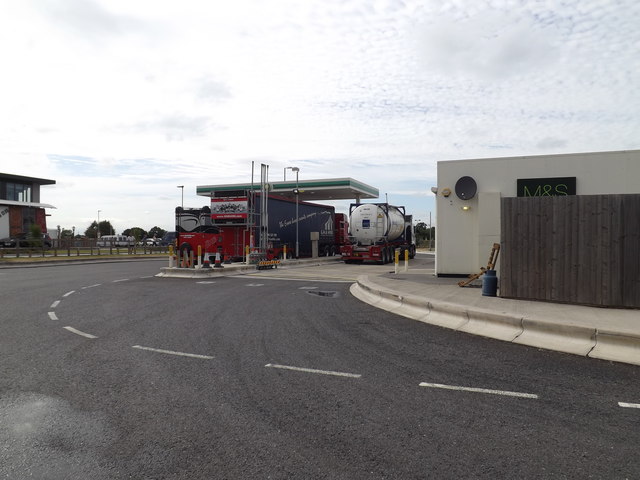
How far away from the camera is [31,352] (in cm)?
664

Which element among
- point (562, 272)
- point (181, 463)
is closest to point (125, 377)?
point (181, 463)

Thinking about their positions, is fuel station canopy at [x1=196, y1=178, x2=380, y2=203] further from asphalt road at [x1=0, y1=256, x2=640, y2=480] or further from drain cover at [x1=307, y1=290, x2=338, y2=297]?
asphalt road at [x1=0, y1=256, x2=640, y2=480]

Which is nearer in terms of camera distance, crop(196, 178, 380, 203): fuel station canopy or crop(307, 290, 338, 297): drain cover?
crop(307, 290, 338, 297): drain cover

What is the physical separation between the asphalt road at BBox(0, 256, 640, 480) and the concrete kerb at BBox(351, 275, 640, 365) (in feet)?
1.04

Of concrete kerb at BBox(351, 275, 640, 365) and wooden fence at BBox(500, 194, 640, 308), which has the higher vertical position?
wooden fence at BBox(500, 194, 640, 308)

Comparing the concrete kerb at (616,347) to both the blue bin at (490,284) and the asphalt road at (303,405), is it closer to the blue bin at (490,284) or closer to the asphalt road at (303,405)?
the asphalt road at (303,405)

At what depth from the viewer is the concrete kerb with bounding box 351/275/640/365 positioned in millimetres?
6336

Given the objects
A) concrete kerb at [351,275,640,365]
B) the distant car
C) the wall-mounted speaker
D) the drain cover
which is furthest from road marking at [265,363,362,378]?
the distant car

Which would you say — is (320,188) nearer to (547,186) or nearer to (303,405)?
(547,186)

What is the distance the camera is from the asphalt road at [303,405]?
3404 mm

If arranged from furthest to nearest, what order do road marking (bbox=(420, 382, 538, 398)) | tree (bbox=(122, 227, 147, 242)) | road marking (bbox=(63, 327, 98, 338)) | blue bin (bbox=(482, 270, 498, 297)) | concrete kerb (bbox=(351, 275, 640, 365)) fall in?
tree (bbox=(122, 227, 147, 242)) → blue bin (bbox=(482, 270, 498, 297)) → road marking (bbox=(63, 327, 98, 338)) → concrete kerb (bbox=(351, 275, 640, 365)) → road marking (bbox=(420, 382, 538, 398))

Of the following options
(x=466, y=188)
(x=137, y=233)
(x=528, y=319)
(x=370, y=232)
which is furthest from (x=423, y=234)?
(x=528, y=319)

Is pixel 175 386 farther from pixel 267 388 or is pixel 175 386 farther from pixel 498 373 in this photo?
pixel 498 373

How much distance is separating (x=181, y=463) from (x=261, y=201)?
21.3m
